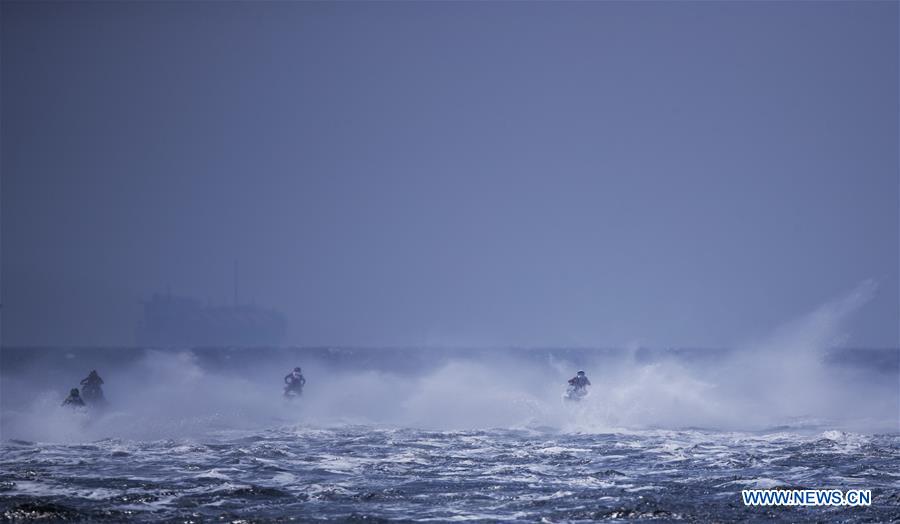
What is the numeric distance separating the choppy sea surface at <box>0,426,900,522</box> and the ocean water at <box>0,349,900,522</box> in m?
0.06

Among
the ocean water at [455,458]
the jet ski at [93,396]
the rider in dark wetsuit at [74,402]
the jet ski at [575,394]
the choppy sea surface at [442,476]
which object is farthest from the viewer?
the jet ski at [575,394]

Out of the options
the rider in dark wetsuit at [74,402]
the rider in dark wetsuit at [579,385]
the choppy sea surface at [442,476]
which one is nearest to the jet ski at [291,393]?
the rider in dark wetsuit at [74,402]

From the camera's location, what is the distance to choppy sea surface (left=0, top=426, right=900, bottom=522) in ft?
55.3

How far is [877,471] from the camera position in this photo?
2112 centimetres

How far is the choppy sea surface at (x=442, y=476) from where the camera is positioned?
16.9 m

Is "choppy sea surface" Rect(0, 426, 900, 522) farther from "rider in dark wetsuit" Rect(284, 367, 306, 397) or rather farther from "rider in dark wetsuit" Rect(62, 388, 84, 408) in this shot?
"rider in dark wetsuit" Rect(284, 367, 306, 397)

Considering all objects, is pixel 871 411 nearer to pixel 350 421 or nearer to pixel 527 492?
pixel 350 421

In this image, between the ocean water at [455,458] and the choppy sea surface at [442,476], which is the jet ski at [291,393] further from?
the choppy sea surface at [442,476]

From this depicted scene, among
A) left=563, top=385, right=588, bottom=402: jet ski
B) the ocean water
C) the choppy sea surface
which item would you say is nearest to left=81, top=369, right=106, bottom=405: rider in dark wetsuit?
the ocean water

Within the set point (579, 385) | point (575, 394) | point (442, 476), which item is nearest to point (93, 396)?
point (575, 394)

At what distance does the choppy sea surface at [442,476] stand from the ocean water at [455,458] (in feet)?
0.20

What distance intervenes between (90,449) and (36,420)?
319 inches

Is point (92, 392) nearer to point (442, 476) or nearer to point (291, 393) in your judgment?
point (291, 393)

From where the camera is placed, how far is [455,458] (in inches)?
968
